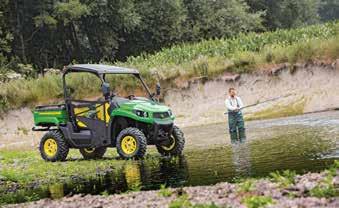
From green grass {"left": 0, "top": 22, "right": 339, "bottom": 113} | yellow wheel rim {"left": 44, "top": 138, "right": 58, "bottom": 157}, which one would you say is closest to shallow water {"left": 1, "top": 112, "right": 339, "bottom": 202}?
yellow wheel rim {"left": 44, "top": 138, "right": 58, "bottom": 157}

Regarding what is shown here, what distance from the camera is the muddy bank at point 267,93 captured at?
25422 millimetres

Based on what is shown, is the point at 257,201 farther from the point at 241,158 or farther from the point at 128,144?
the point at 128,144

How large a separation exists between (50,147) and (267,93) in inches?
568

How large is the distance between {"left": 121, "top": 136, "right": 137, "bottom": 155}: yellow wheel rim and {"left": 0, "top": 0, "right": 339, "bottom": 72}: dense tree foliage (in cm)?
2699

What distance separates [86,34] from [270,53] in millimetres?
23492

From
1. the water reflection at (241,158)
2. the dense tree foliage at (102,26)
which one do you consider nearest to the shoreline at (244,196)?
the water reflection at (241,158)

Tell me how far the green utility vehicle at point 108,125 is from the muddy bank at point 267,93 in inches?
443

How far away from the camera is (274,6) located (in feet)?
221

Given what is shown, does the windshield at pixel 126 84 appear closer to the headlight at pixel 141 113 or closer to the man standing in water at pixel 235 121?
the man standing in water at pixel 235 121

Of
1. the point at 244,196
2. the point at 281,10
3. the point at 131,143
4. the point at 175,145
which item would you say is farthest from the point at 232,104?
the point at 281,10

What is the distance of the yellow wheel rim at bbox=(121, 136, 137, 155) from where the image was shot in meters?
14.0

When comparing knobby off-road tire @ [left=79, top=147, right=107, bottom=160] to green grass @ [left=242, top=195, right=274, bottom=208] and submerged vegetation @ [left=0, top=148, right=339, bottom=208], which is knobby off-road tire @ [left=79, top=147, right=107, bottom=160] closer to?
submerged vegetation @ [left=0, top=148, right=339, bottom=208]

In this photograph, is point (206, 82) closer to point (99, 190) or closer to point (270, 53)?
point (270, 53)

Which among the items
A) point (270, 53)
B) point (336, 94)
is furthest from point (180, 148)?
point (270, 53)
